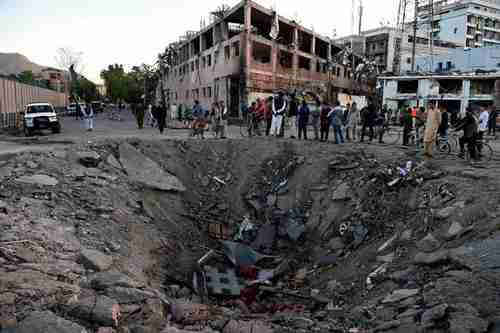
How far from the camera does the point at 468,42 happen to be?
2576 inches

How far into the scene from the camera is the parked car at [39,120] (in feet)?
59.1

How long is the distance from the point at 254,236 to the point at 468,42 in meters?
71.3

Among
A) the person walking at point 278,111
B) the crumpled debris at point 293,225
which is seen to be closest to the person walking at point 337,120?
the person walking at point 278,111

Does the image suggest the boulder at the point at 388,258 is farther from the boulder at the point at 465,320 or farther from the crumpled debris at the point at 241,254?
the crumpled debris at the point at 241,254

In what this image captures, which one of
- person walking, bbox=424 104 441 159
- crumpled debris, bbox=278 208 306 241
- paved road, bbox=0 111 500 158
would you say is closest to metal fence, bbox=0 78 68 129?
paved road, bbox=0 111 500 158

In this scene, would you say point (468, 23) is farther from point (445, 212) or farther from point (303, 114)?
point (445, 212)

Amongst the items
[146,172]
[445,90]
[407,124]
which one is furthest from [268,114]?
[445,90]

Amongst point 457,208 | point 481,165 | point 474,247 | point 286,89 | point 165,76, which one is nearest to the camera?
point 474,247

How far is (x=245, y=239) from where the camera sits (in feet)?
31.3

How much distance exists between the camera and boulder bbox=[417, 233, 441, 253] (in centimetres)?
569

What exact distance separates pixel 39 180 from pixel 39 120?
12.0 m

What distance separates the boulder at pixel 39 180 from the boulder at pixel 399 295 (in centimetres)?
672

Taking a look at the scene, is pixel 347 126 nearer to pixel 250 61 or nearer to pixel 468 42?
pixel 250 61

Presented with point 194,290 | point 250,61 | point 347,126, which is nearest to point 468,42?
point 250,61
